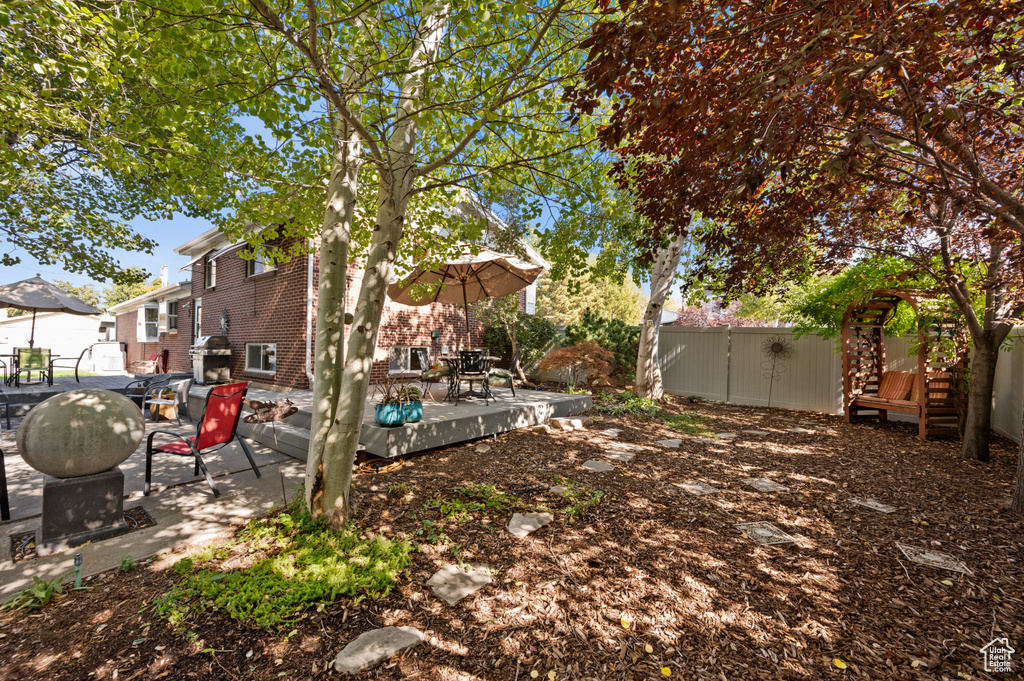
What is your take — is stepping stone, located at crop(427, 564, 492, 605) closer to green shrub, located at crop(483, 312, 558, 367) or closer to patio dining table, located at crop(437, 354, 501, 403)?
patio dining table, located at crop(437, 354, 501, 403)

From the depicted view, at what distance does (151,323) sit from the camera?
Answer: 18.2 m

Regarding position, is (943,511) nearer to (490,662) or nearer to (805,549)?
(805,549)

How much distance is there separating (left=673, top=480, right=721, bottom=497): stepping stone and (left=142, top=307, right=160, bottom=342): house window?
71.3 ft

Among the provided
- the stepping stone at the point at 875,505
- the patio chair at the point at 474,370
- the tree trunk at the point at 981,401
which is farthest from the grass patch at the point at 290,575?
the tree trunk at the point at 981,401

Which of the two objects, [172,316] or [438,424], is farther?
[172,316]

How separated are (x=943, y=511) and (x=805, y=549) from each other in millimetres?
1772

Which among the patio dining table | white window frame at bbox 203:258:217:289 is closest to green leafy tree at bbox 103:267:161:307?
white window frame at bbox 203:258:217:289

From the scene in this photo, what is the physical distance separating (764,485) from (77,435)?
5.82m

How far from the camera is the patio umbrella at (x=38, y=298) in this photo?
8.67 metres

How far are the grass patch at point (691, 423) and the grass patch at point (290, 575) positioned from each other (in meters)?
5.34

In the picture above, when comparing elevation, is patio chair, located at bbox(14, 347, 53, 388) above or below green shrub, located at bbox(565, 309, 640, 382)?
below

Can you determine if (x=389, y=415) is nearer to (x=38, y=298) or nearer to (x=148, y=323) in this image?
(x=38, y=298)

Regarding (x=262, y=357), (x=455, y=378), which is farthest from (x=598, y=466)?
(x=262, y=357)

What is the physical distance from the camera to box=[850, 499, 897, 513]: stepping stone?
3.58m
